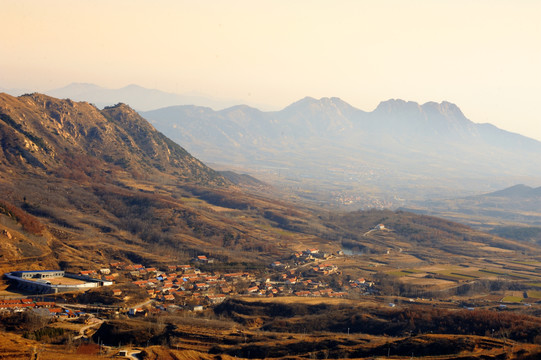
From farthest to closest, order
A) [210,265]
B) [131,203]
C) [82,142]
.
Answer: [82,142] < [131,203] < [210,265]

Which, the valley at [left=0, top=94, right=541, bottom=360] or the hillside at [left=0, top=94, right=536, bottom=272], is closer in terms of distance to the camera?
the valley at [left=0, top=94, right=541, bottom=360]

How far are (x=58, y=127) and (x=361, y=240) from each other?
245 feet

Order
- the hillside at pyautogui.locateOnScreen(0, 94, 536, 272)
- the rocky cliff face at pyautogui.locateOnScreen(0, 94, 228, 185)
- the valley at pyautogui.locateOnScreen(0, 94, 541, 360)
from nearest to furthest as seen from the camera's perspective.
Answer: the valley at pyautogui.locateOnScreen(0, 94, 541, 360) < the hillside at pyautogui.locateOnScreen(0, 94, 536, 272) < the rocky cliff face at pyautogui.locateOnScreen(0, 94, 228, 185)

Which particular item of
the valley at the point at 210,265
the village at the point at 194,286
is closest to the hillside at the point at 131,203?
the valley at the point at 210,265

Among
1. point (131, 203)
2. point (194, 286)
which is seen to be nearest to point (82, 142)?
point (131, 203)

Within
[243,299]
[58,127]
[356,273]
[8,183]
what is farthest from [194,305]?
[58,127]

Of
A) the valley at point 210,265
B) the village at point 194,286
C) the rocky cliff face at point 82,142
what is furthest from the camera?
the rocky cliff face at point 82,142

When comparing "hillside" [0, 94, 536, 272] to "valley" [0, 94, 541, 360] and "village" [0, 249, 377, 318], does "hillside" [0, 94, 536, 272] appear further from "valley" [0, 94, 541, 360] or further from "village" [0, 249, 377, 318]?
"village" [0, 249, 377, 318]

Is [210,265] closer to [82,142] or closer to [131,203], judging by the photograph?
[131,203]

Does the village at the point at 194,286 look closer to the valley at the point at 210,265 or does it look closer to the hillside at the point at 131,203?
the valley at the point at 210,265

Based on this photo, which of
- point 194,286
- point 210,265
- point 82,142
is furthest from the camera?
point 82,142

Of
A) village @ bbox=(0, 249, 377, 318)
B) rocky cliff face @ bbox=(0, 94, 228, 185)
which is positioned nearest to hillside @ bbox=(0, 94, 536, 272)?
rocky cliff face @ bbox=(0, 94, 228, 185)

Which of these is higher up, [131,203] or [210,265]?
[131,203]

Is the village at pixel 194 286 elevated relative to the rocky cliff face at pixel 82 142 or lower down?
lower down
